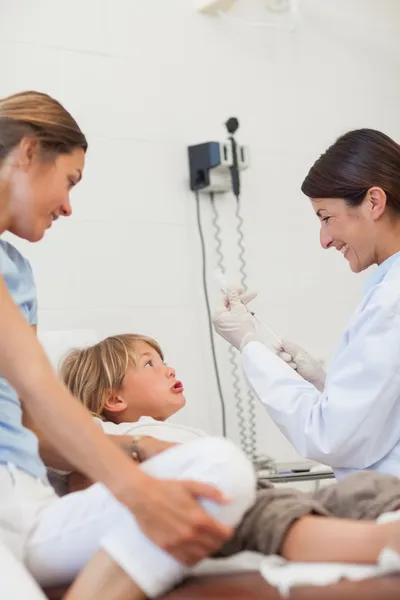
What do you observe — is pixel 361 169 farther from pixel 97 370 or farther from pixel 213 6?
pixel 213 6

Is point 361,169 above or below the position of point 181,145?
below

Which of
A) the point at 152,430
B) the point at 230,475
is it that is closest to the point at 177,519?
the point at 230,475

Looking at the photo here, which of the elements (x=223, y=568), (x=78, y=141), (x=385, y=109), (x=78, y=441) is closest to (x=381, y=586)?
(x=223, y=568)

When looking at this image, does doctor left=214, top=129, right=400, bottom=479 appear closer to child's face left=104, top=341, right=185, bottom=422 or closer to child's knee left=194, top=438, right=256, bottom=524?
child's face left=104, top=341, right=185, bottom=422

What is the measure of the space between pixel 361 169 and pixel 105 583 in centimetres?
112

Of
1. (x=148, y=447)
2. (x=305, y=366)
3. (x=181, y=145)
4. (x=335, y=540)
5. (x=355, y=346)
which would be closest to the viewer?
(x=335, y=540)

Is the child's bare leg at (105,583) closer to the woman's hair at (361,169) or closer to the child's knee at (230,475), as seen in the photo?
the child's knee at (230,475)

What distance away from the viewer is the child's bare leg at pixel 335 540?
1142 mm

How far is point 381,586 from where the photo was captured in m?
1.04

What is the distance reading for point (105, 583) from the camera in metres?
1.08

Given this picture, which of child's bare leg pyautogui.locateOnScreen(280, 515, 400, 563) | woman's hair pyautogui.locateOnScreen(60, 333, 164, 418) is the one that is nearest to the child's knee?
child's bare leg pyautogui.locateOnScreen(280, 515, 400, 563)

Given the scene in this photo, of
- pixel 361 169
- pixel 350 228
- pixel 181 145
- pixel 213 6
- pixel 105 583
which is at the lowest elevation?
pixel 105 583

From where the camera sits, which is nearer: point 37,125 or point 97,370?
point 37,125

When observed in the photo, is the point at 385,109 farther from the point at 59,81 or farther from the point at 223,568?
the point at 223,568
